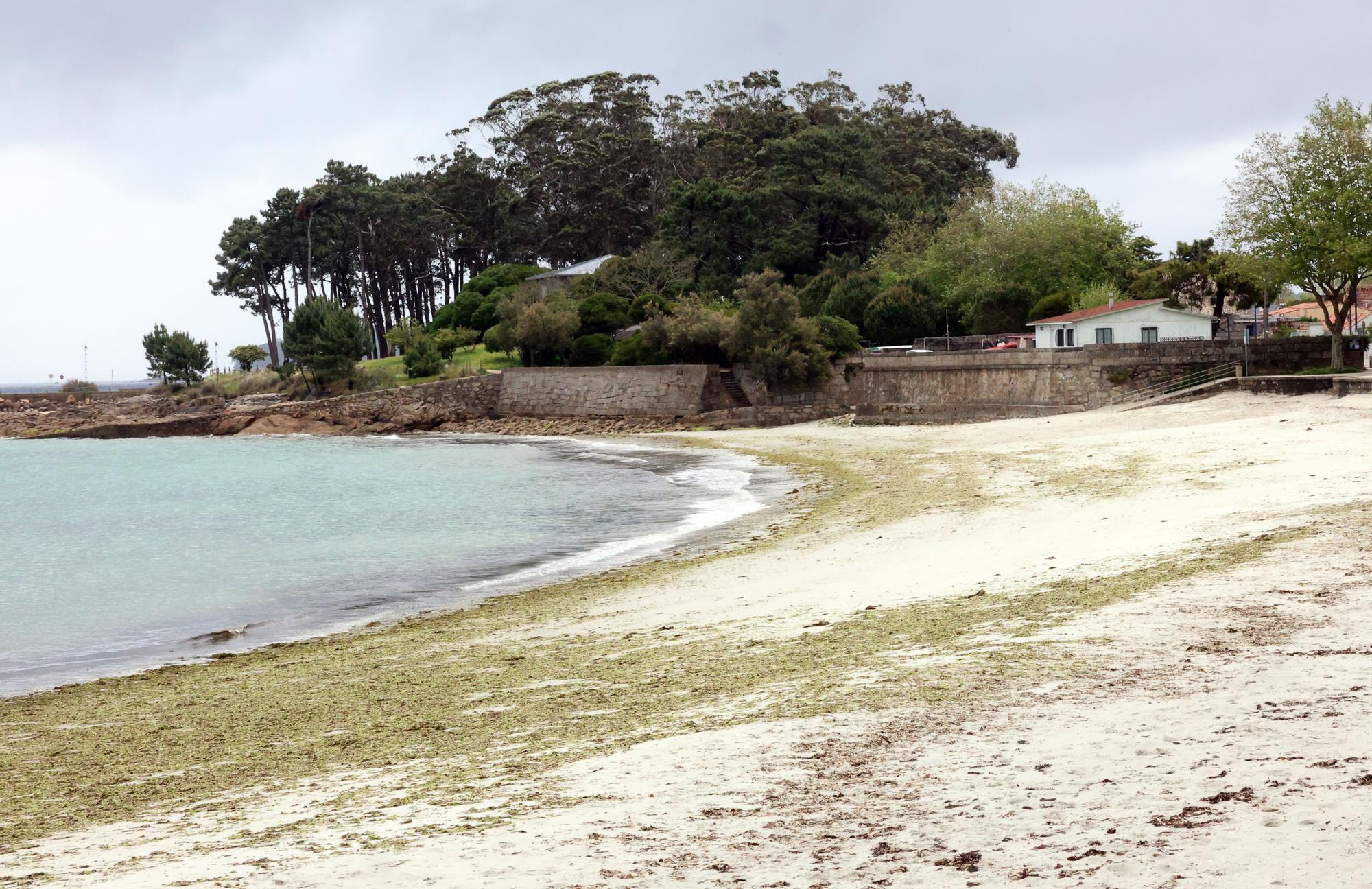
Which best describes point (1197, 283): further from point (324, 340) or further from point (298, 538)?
point (324, 340)

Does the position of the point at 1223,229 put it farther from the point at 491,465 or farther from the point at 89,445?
the point at 89,445

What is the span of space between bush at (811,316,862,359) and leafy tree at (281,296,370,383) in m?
32.2

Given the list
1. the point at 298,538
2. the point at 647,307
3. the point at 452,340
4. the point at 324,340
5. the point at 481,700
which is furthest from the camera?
the point at 452,340

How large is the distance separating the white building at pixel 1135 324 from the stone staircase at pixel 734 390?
15.9 m

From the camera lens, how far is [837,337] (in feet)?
177

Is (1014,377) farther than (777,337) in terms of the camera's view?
No

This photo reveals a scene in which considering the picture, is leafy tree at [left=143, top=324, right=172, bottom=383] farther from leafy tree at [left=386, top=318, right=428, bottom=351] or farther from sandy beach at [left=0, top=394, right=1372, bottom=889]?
sandy beach at [left=0, top=394, right=1372, bottom=889]

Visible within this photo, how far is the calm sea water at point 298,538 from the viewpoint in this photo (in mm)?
14734

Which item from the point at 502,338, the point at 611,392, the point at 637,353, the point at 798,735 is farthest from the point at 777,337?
the point at 798,735

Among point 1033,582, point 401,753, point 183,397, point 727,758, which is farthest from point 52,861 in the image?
point 183,397

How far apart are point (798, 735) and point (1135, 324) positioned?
4157cm

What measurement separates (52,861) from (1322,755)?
19.5 feet

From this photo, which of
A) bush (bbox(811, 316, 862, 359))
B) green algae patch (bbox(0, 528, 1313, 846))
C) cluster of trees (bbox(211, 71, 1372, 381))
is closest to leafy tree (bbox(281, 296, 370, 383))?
cluster of trees (bbox(211, 71, 1372, 381))

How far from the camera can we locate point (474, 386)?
66.1 metres
